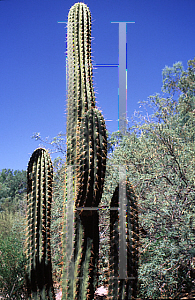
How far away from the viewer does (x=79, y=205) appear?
8.89ft

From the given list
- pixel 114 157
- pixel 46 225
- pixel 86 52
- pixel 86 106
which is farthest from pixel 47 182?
pixel 114 157

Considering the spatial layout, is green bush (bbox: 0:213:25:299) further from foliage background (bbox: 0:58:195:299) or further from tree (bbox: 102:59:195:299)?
tree (bbox: 102:59:195:299)

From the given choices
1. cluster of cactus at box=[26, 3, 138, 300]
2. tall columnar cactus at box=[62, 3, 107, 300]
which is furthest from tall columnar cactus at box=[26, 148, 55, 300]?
tall columnar cactus at box=[62, 3, 107, 300]

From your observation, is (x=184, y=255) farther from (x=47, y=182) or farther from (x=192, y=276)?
(x=47, y=182)

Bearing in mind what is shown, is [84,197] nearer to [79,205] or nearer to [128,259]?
[79,205]

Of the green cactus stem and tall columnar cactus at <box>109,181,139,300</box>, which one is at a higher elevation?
the green cactus stem

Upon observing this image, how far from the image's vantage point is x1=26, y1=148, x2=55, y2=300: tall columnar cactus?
9.90ft

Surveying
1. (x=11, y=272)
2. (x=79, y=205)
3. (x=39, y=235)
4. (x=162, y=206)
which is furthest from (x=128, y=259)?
(x=11, y=272)

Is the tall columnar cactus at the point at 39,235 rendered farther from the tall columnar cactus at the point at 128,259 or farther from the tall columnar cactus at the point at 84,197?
the tall columnar cactus at the point at 128,259

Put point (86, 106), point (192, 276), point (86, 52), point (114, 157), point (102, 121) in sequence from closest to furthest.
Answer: point (102, 121) < point (86, 106) < point (86, 52) < point (192, 276) < point (114, 157)

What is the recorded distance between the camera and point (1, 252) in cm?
423

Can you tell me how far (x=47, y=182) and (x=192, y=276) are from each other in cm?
210

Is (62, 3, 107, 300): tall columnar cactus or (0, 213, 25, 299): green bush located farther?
(0, 213, 25, 299): green bush

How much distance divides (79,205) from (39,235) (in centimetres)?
69
